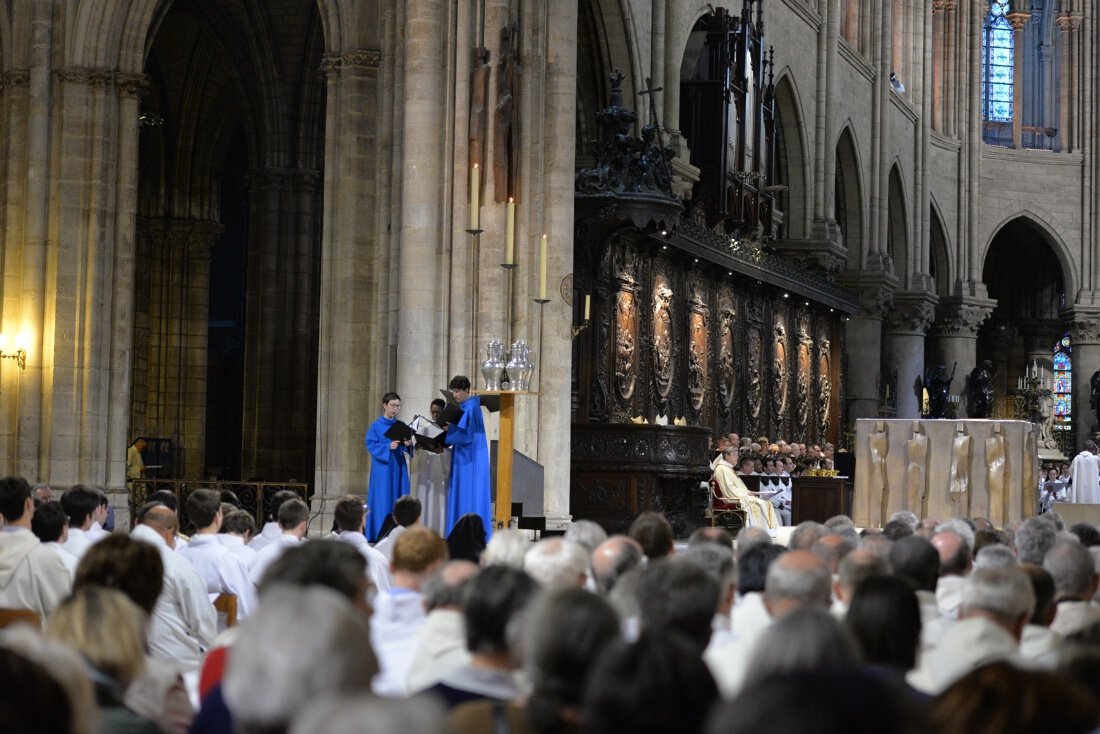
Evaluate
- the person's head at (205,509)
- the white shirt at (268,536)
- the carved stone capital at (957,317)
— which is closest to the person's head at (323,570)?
the person's head at (205,509)

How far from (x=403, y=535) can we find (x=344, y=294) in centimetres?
1217

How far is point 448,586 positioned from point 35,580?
316 centimetres

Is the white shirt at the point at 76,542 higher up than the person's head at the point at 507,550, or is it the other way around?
the person's head at the point at 507,550

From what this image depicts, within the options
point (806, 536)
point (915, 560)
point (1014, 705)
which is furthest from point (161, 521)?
point (1014, 705)

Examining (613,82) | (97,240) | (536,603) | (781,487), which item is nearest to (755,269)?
(781,487)

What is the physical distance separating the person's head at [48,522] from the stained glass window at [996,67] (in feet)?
135

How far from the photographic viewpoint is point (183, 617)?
746 centimetres

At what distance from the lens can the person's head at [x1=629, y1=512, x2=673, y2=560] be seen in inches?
293

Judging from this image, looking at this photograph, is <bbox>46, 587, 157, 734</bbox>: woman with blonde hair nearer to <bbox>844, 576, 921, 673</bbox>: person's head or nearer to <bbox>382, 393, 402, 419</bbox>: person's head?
<bbox>844, 576, 921, 673</bbox>: person's head

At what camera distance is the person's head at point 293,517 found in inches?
361

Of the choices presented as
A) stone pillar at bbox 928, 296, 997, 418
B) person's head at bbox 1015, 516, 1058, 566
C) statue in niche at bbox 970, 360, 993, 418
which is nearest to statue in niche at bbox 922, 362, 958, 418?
statue in niche at bbox 970, 360, 993, 418

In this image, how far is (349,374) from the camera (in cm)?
1819

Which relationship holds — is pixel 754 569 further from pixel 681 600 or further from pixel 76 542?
pixel 76 542

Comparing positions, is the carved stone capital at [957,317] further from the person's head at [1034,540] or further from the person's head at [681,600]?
the person's head at [681,600]
